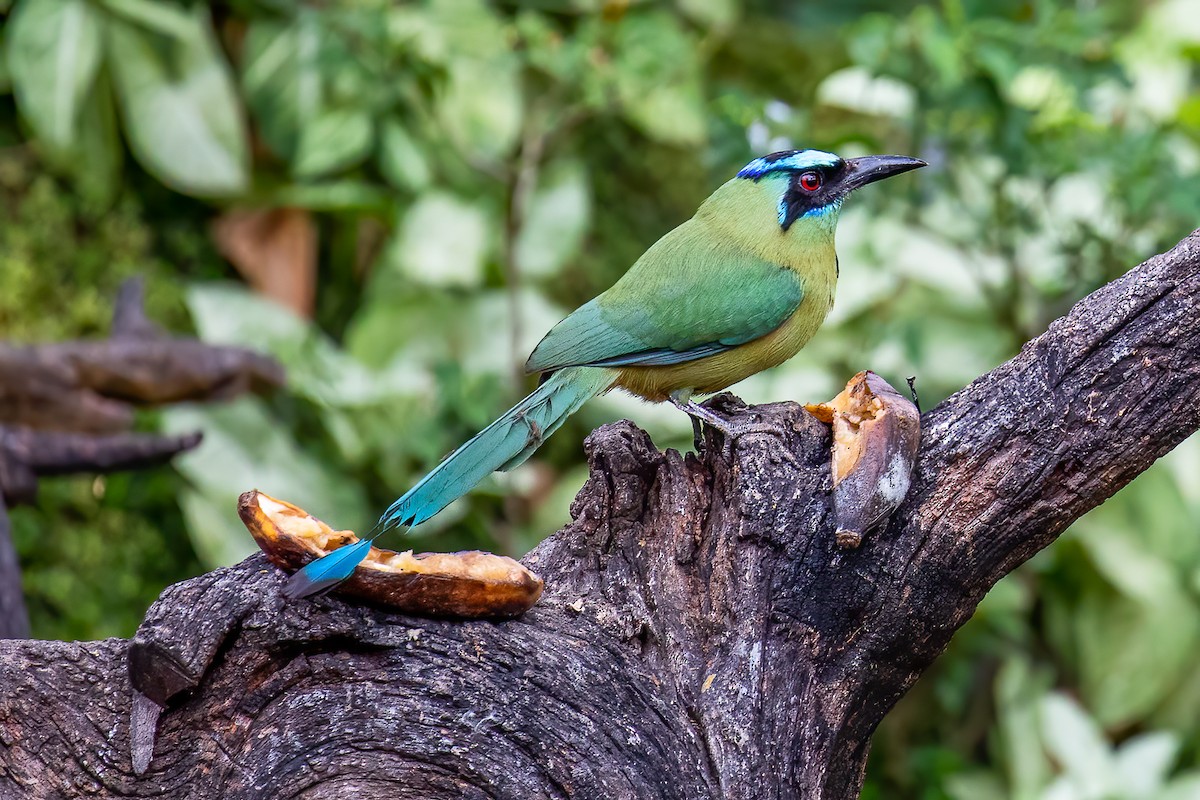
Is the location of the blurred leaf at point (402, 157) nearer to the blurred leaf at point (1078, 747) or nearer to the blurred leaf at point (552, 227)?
the blurred leaf at point (552, 227)

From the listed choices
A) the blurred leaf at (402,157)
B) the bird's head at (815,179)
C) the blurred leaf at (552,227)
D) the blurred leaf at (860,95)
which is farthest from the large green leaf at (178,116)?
the bird's head at (815,179)

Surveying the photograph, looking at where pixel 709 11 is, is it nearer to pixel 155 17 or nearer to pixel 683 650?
pixel 155 17

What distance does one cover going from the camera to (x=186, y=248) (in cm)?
474

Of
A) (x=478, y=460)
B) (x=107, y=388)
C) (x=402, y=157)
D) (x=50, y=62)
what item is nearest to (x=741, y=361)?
(x=478, y=460)

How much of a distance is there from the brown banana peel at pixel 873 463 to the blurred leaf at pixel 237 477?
249 centimetres

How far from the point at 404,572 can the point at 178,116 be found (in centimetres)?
322

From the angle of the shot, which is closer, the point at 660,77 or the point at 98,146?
the point at 660,77

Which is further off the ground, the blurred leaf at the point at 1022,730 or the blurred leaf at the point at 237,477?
the blurred leaf at the point at 237,477

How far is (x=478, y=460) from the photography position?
1.96 meters

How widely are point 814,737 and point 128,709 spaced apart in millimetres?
897

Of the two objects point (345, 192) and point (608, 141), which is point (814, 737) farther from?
point (608, 141)

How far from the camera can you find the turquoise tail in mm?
1572

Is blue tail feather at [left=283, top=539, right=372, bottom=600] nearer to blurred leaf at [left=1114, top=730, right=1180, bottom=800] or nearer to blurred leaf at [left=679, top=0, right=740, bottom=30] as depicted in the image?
blurred leaf at [left=1114, top=730, right=1180, bottom=800]

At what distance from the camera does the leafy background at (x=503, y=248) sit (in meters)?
3.93
